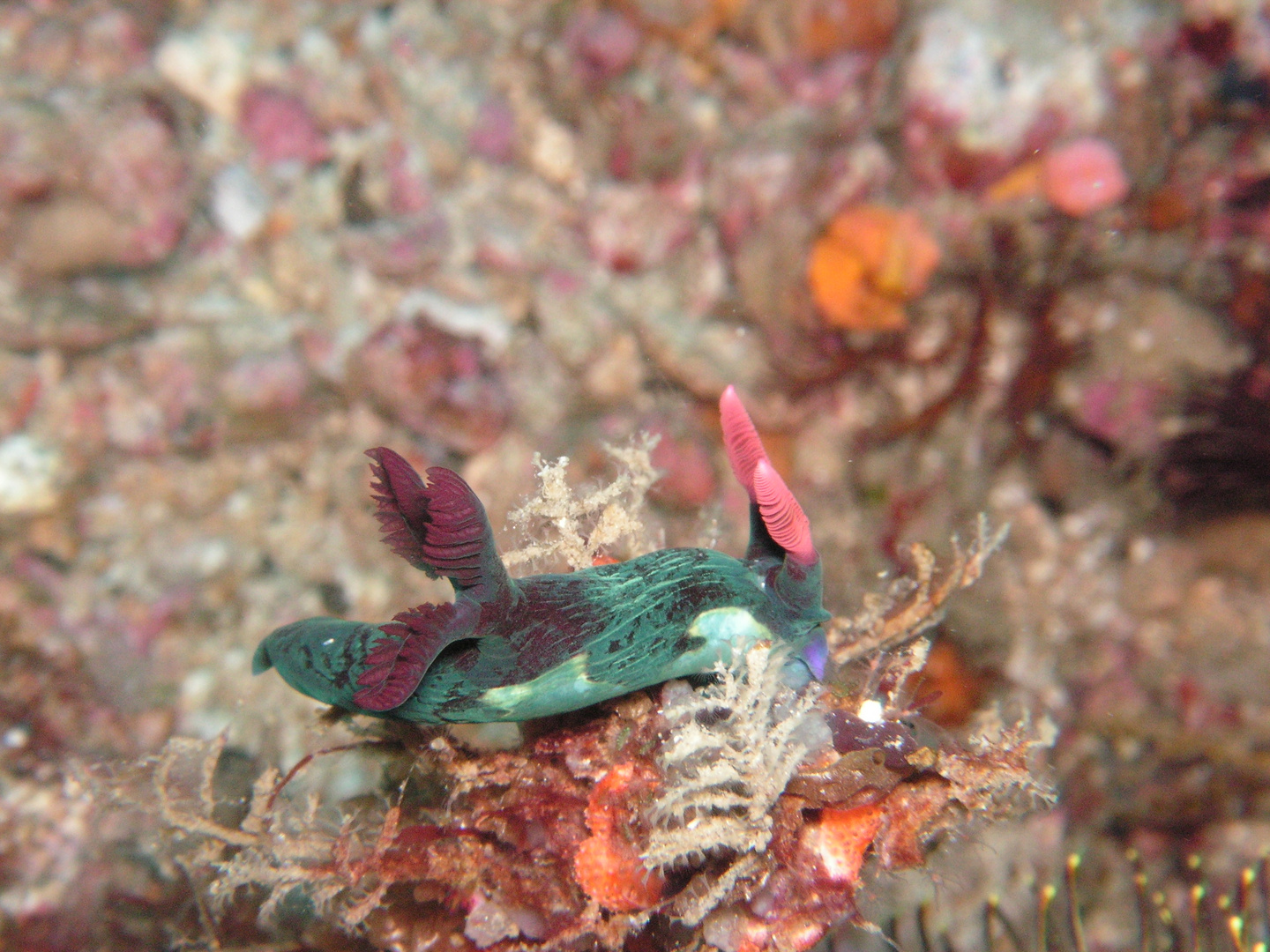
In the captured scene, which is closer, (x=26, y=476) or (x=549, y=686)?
(x=549, y=686)

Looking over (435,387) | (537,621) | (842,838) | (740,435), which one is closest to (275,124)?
(435,387)

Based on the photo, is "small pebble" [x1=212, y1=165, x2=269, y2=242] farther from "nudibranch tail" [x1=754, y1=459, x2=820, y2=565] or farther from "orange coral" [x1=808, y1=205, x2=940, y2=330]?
"nudibranch tail" [x1=754, y1=459, x2=820, y2=565]

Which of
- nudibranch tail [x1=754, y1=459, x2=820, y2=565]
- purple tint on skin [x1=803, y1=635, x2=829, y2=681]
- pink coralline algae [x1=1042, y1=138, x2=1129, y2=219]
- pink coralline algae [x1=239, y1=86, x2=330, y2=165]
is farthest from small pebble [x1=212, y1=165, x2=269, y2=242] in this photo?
pink coralline algae [x1=1042, y1=138, x2=1129, y2=219]

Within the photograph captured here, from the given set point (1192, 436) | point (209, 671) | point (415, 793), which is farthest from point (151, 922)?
point (1192, 436)

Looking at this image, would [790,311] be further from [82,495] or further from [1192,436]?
[82,495]

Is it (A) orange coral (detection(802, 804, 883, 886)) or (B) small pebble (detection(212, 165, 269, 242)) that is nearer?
(A) orange coral (detection(802, 804, 883, 886))

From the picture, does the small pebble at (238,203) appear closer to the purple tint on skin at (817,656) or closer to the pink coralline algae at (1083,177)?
the purple tint on skin at (817,656)

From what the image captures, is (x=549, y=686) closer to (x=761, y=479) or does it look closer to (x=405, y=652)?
(x=405, y=652)
